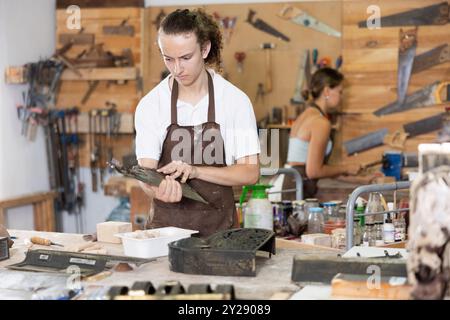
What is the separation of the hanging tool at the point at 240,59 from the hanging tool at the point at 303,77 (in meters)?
0.46

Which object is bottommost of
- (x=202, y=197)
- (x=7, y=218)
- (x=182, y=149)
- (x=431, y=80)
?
(x=7, y=218)

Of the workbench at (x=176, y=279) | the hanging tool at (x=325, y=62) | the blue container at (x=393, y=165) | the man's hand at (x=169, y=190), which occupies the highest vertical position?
the hanging tool at (x=325, y=62)

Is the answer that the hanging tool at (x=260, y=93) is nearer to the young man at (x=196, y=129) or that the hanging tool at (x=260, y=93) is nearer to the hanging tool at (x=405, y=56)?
the hanging tool at (x=405, y=56)

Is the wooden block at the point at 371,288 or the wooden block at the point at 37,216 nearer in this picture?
the wooden block at the point at 371,288

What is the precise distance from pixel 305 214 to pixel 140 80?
2.73 meters

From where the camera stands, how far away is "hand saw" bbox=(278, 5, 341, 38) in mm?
5941

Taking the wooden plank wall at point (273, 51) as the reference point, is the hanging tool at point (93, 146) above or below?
below

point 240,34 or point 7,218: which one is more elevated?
point 240,34

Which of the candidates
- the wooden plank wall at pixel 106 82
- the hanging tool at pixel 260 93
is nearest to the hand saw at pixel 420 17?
the hanging tool at pixel 260 93

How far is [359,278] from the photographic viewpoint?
200 cm

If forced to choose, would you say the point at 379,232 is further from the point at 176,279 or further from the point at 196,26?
the point at 176,279

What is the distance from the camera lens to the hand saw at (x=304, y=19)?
5.94 m
